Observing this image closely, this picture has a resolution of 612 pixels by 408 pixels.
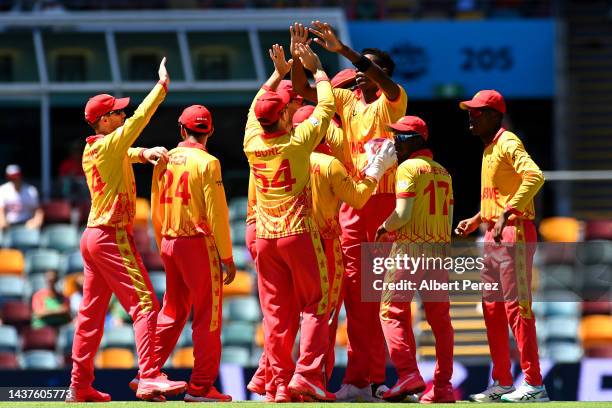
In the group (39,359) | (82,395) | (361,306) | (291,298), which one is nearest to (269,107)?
(291,298)

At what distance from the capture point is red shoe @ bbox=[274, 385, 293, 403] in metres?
9.39

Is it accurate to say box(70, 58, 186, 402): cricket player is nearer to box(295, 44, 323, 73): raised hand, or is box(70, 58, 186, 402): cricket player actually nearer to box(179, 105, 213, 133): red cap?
box(179, 105, 213, 133): red cap

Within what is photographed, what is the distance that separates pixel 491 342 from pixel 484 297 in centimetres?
29

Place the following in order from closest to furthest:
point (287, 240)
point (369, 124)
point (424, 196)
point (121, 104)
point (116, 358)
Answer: point (287, 240), point (424, 196), point (369, 124), point (121, 104), point (116, 358)

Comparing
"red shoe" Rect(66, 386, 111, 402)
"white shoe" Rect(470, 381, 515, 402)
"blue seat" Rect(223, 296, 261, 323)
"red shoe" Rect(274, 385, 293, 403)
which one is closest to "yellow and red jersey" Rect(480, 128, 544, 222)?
"white shoe" Rect(470, 381, 515, 402)

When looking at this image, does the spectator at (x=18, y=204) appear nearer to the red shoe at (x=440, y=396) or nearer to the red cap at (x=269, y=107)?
the red cap at (x=269, y=107)

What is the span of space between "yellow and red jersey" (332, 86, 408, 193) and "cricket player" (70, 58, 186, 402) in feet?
4.01

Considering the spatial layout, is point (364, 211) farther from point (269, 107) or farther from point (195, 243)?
point (195, 243)

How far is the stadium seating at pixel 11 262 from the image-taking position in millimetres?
15656

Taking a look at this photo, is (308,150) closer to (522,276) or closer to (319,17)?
(522,276)

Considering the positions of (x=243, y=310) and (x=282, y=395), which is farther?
(x=243, y=310)

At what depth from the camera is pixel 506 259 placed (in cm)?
979

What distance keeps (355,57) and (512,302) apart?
184 cm

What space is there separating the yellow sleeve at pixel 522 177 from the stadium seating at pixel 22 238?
7.53m
